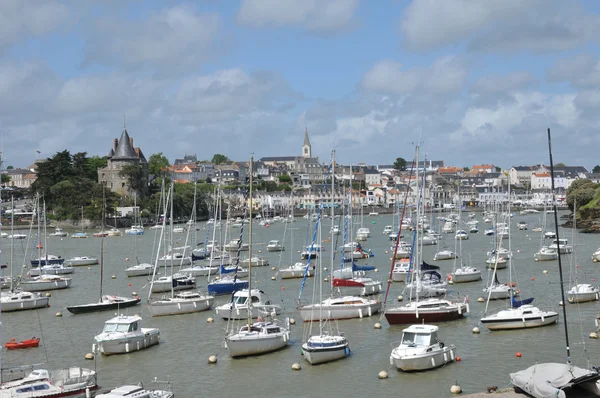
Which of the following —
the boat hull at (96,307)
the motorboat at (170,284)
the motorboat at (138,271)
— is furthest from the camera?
the motorboat at (138,271)

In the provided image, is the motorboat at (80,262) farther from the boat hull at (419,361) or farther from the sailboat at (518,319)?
the boat hull at (419,361)

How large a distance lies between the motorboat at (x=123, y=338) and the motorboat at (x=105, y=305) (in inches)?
320

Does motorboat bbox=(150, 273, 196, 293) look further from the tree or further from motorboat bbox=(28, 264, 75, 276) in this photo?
the tree

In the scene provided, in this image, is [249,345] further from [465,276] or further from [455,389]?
[465,276]

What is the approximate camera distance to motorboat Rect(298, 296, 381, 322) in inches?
1363

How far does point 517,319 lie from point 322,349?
930 centimetres

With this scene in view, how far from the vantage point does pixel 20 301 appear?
41.7 meters

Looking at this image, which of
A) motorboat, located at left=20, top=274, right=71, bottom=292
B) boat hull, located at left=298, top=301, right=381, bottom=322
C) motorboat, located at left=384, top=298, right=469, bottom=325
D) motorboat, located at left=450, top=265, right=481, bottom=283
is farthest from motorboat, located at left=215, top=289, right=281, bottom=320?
motorboat, located at left=20, top=274, right=71, bottom=292

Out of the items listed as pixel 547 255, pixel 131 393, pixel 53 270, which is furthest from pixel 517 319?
pixel 53 270

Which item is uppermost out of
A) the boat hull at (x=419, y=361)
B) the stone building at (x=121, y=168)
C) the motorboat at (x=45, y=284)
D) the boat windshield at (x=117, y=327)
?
the stone building at (x=121, y=168)

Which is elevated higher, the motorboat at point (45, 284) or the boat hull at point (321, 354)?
the motorboat at point (45, 284)

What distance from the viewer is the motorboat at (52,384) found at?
22.0 m

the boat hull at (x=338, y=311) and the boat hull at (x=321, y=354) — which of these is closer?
the boat hull at (x=321, y=354)

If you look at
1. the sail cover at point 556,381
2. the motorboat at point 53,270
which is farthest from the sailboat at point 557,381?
the motorboat at point 53,270
